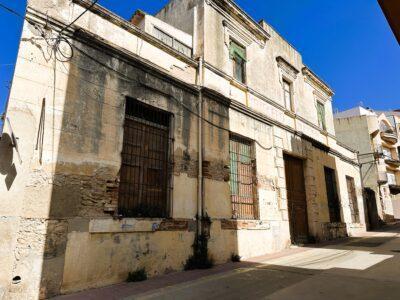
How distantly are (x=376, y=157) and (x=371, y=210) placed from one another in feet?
18.8

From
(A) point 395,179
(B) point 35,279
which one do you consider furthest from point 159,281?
(A) point 395,179

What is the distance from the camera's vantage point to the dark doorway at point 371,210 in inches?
718

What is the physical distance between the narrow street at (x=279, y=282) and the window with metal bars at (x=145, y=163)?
4.78 ft

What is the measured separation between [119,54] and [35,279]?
443 cm

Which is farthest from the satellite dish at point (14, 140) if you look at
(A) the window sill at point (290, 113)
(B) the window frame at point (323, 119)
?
(B) the window frame at point (323, 119)

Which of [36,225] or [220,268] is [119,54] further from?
[220,268]

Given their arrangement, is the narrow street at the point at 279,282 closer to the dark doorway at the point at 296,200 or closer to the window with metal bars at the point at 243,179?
the window with metal bars at the point at 243,179

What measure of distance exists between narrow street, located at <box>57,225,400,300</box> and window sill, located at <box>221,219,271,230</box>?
0.96 metres

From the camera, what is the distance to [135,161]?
20.9ft

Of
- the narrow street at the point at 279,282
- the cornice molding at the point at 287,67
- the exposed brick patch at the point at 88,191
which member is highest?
the cornice molding at the point at 287,67

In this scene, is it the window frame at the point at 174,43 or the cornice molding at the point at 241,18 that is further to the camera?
the cornice molding at the point at 241,18

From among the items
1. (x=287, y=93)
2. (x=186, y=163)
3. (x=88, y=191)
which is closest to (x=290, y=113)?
(x=287, y=93)

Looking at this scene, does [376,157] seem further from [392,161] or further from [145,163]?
[145,163]

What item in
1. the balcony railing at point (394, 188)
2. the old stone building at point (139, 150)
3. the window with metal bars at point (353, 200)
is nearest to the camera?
the old stone building at point (139, 150)
